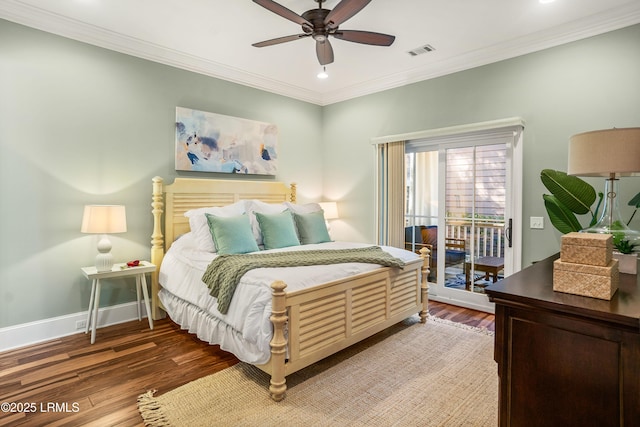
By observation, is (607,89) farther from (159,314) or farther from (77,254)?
(77,254)

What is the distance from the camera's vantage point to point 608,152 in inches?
61.9

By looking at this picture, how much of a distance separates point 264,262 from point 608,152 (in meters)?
2.16

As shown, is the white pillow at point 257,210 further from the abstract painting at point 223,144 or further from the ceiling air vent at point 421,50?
the ceiling air vent at point 421,50

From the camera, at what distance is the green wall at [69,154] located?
281cm

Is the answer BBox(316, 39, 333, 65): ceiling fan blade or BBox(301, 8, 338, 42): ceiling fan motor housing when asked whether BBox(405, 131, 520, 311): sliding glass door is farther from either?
BBox(301, 8, 338, 42): ceiling fan motor housing

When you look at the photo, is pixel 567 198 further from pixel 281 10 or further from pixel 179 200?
pixel 179 200

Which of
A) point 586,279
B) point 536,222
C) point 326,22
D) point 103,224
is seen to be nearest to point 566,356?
point 586,279

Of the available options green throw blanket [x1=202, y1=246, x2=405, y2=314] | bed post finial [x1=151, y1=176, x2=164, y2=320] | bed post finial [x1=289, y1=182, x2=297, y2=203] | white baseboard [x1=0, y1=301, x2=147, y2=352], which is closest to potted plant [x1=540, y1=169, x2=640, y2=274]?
green throw blanket [x1=202, y1=246, x2=405, y2=314]

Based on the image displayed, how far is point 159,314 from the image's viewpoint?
3.50 metres

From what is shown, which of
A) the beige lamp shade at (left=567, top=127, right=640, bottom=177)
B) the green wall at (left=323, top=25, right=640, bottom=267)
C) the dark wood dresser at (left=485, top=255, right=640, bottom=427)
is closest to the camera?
the dark wood dresser at (left=485, top=255, right=640, bottom=427)

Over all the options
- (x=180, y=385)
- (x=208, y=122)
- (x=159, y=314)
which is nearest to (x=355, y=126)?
(x=208, y=122)

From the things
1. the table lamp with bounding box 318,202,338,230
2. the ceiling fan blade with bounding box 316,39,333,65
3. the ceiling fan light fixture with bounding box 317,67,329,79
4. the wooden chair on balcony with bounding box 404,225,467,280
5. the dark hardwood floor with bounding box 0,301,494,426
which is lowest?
the dark hardwood floor with bounding box 0,301,494,426

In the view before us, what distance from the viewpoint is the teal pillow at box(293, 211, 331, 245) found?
384 cm

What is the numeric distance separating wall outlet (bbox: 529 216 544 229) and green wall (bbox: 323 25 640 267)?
0.14ft
